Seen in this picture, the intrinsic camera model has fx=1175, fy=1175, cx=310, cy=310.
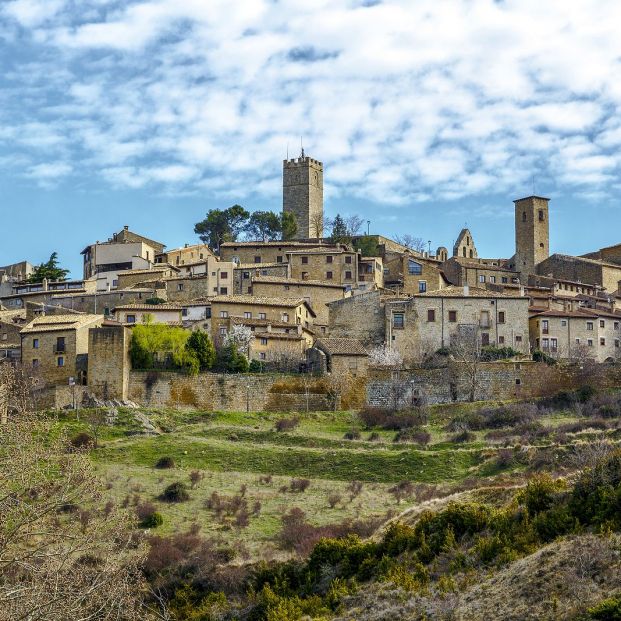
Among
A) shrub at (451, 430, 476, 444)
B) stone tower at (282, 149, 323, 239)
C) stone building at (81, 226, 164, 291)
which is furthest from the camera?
stone tower at (282, 149, 323, 239)

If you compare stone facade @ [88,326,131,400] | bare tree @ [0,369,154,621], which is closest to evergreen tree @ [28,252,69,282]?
stone facade @ [88,326,131,400]

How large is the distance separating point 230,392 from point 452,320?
14.6 m

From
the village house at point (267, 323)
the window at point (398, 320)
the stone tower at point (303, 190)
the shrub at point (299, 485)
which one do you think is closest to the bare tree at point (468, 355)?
the window at point (398, 320)

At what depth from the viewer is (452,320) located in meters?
64.6

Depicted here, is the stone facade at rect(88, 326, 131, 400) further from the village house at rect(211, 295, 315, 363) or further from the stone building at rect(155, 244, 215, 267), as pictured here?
the stone building at rect(155, 244, 215, 267)

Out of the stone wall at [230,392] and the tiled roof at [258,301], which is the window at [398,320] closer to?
the tiled roof at [258,301]

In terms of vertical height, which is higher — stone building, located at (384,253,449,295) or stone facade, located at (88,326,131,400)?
stone building, located at (384,253,449,295)

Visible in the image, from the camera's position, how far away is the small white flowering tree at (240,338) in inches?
2365

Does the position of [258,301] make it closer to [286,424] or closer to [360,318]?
[360,318]

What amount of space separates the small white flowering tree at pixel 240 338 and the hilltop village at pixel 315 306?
8 centimetres

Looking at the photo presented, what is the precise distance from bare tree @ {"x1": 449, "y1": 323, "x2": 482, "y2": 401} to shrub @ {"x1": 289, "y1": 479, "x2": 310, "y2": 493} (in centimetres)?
1538

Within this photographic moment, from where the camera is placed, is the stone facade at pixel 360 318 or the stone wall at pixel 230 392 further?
the stone facade at pixel 360 318

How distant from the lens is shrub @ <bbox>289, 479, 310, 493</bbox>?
4338 cm

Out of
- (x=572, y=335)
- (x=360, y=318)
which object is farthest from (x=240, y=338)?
(x=572, y=335)
